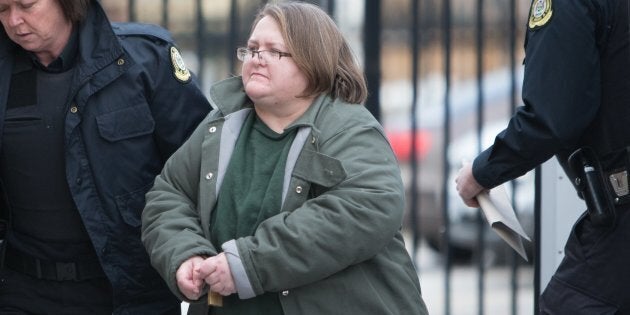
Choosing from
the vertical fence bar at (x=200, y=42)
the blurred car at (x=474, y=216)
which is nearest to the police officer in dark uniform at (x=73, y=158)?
the vertical fence bar at (x=200, y=42)

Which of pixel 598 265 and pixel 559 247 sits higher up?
pixel 598 265

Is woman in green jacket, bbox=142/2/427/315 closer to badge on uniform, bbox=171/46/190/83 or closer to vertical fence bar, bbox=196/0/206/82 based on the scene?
badge on uniform, bbox=171/46/190/83

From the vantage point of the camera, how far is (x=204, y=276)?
285 cm

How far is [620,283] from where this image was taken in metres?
3.03

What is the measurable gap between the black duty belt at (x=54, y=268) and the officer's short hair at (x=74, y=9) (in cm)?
66

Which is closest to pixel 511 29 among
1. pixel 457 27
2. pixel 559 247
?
pixel 457 27

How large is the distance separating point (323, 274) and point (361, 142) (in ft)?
1.11

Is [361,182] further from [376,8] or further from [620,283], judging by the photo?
[376,8]

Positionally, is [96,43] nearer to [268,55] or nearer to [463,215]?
[268,55]

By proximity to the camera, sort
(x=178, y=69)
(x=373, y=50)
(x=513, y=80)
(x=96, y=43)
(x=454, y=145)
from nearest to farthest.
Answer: (x=96, y=43)
(x=178, y=69)
(x=373, y=50)
(x=513, y=80)
(x=454, y=145)

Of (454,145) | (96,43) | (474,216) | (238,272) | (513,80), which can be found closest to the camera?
(238,272)

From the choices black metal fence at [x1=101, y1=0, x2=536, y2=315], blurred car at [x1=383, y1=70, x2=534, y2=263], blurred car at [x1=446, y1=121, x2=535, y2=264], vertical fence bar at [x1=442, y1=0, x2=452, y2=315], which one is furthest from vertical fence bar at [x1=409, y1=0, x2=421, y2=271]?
blurred car at [x1=446, y1=121, x2=535, y2=264]

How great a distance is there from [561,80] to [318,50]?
1.98ft

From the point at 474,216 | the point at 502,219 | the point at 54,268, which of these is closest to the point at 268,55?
the point at 502,219
